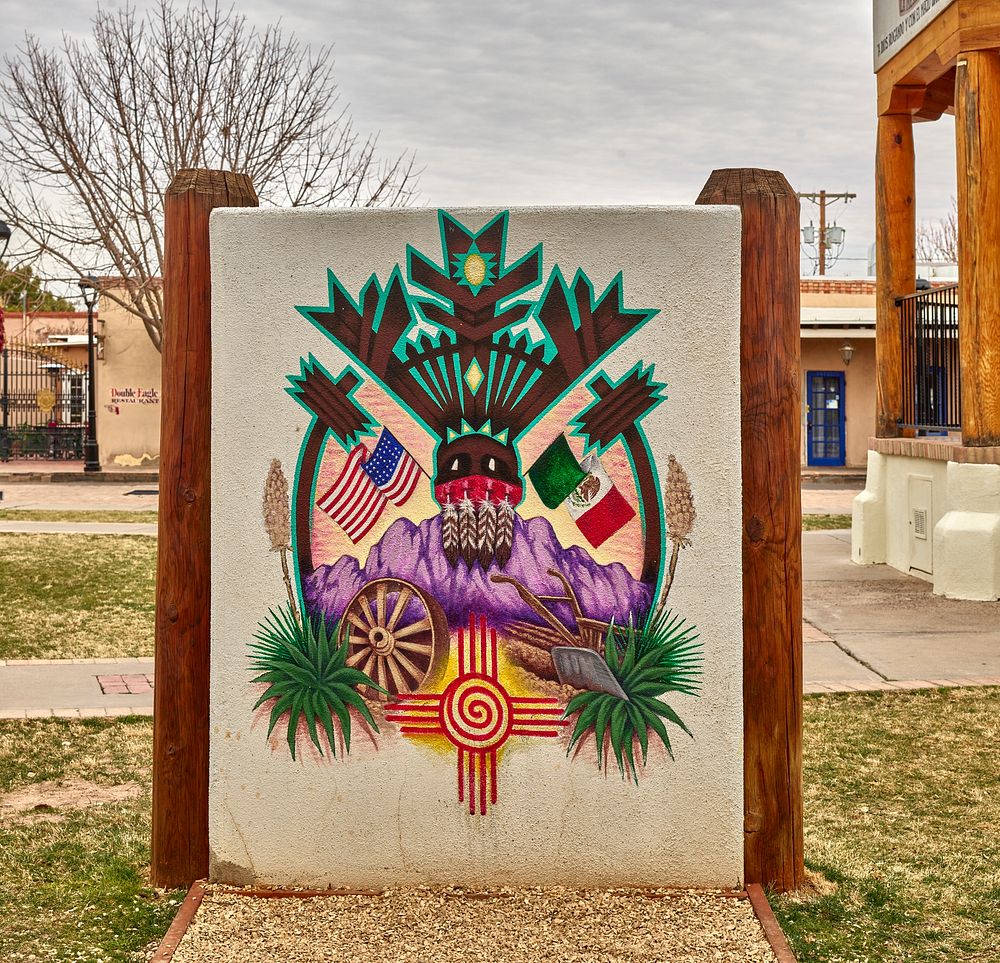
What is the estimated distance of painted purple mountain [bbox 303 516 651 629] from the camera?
3.76 metres

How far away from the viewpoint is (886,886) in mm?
3982

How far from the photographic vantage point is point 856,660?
299 inches

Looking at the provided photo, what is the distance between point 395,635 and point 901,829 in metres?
2.14

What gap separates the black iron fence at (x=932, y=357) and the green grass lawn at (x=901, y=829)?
15.7 ft

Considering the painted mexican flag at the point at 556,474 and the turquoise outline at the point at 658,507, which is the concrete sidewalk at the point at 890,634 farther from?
the painted mexican flag at the point at 556,474

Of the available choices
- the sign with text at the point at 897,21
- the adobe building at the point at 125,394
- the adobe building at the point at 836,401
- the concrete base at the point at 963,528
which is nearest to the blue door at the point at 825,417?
the adobe building at the point at 836,401

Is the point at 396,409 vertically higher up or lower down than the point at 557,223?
lower down

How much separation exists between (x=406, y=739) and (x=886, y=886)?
166cm

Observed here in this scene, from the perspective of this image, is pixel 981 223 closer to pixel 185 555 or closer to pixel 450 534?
pixel 450 534

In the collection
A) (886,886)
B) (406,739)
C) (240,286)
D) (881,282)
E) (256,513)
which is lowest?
(886,886)

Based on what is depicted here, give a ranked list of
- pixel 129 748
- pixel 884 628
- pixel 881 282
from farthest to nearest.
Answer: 1. pixel 881 282
2. pixel 884 628
3. pixel 129 748

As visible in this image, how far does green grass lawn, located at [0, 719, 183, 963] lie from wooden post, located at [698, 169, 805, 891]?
1893 mm

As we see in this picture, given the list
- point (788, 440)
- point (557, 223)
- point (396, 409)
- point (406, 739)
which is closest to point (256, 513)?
point (396, 409)

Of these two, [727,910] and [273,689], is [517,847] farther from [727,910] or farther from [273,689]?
[273,689]
